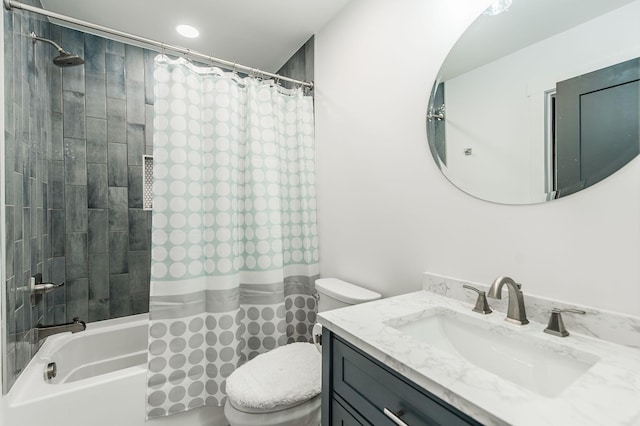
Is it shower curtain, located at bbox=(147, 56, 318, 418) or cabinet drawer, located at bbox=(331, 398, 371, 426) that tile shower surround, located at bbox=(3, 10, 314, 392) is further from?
cabinet drawer, located at bbox=(331, 398, 371, 426)

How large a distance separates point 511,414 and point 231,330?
150 centimetres

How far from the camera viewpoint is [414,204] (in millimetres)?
1373

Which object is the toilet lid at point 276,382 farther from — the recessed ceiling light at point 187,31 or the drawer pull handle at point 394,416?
the recessed ceiling light at point 187,31

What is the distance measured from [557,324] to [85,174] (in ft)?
8.74

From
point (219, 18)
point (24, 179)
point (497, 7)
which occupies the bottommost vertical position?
point (24, 179)

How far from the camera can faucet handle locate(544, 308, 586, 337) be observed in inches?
33.3

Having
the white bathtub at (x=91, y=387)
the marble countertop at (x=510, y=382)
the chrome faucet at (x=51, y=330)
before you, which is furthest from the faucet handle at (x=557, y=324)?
the chrome faucet at (x=51, y=330)

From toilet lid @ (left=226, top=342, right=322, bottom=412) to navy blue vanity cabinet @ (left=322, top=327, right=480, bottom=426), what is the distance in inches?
10.4

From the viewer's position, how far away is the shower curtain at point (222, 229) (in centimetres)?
157

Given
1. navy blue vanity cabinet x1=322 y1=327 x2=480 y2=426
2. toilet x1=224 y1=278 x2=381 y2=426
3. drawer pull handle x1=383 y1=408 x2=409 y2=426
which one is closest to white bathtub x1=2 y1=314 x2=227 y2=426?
toilet x1=224 y1=278 x2=381 y2=426

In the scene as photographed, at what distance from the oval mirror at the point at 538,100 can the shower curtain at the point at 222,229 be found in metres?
1.03

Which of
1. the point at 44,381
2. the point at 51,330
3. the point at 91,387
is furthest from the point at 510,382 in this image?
the point at 51,330

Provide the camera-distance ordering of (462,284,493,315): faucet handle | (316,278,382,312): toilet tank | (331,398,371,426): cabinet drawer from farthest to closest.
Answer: (316,278,382,312): toilet tank, (462,284,493,315): faucet handle, (331,398,371,426): cabinet drawer

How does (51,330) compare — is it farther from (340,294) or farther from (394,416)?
(394,416)
